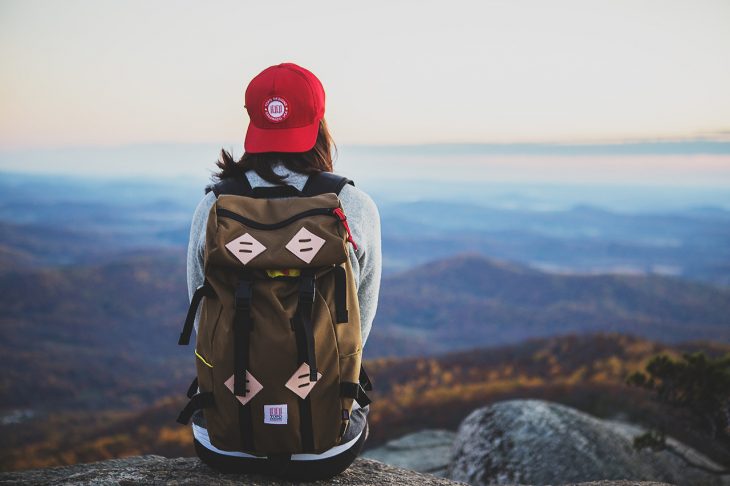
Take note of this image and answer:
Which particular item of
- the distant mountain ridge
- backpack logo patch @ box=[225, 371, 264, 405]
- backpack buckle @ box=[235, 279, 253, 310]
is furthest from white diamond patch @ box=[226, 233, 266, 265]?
the distant mountain ridge

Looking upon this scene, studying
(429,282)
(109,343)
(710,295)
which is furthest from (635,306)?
(109,343)

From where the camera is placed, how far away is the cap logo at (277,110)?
2840mm

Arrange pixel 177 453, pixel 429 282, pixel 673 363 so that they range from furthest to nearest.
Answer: pixel 429 282 → pixel 177 453 → pixel 673 363

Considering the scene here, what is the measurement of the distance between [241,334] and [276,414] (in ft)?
1.47

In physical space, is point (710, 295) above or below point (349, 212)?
below

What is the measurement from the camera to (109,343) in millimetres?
97812

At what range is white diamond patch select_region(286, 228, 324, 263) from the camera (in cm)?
249

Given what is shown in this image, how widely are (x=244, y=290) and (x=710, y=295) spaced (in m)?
144

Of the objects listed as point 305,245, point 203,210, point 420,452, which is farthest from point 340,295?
point 420,452

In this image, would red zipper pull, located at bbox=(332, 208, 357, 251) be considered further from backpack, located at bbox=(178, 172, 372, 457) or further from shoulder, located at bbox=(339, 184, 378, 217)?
shoulder, located at bbox=(339, 184, 378, 217)

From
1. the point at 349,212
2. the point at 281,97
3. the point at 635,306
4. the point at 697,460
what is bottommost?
the point at 635,306

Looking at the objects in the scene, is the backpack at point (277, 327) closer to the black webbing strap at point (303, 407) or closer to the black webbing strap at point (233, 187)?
the black webbing strap at point (303, 407)

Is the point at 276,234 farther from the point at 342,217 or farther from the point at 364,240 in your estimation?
the point at 364,240

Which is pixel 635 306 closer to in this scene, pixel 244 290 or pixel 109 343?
pixel 109 343
